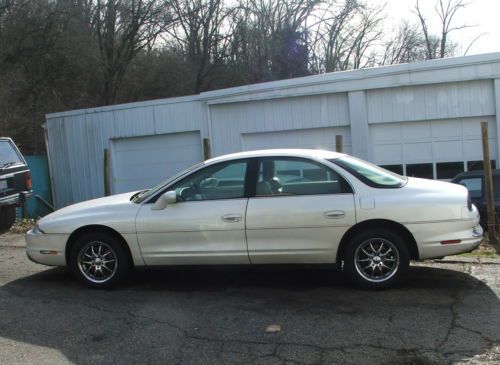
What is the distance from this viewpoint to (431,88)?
13406mm

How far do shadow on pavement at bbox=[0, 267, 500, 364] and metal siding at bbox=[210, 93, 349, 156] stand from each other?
26.8ft

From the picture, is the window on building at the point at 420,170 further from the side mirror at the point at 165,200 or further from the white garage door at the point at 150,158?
the side mirror at the point at 165,200

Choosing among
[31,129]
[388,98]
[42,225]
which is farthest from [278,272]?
[31,129]

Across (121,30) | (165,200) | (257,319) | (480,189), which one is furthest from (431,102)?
(121,30)

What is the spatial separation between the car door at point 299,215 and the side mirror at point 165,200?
0.83m

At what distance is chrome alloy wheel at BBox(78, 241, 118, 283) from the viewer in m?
6.09

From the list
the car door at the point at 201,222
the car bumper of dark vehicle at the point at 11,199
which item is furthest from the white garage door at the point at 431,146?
the car door at the point at 201,222

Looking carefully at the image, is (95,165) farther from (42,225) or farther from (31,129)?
(42,225)

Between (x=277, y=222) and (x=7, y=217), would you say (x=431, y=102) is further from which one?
(x=7, y=217)

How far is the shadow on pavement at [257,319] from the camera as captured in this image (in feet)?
13.8

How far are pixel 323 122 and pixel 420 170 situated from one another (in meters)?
2.78

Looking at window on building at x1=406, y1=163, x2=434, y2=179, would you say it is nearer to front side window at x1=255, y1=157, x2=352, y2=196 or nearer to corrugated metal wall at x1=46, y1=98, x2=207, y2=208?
corrugated metal wall at x1=46, y1=98, x2=207, y2=208

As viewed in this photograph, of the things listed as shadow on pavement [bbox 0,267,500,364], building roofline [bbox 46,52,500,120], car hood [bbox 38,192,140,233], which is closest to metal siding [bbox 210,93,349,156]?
building roofline [bbox 46,52,500,120]

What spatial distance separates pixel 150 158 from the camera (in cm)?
1620
